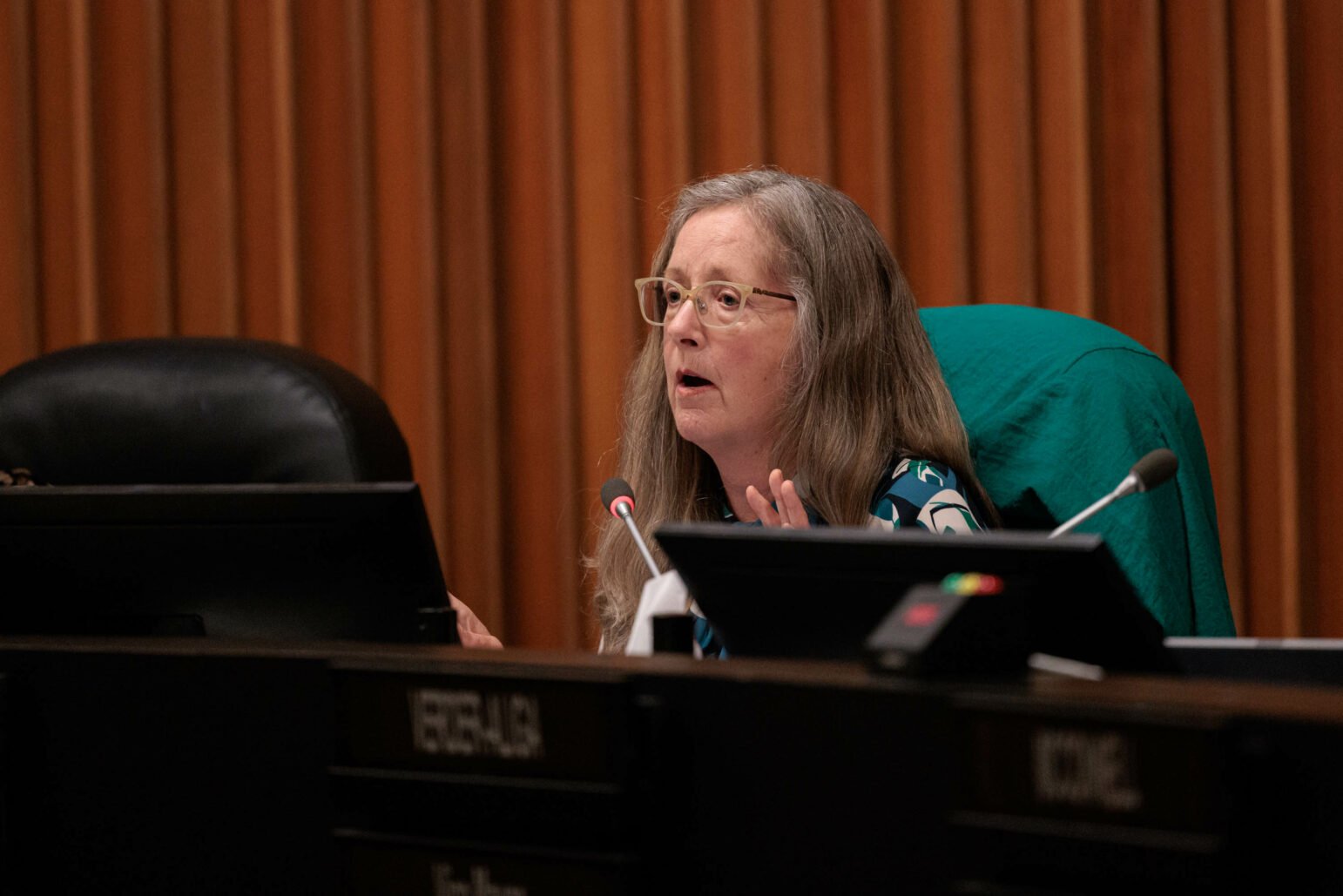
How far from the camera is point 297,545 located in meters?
1.04

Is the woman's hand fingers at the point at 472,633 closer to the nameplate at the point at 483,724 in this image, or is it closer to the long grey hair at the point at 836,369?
the long grey hair at the point at 836,369

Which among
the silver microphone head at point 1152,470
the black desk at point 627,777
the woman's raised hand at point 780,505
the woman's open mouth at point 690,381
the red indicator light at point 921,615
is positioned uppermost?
the woman's open mouth at point 690,381

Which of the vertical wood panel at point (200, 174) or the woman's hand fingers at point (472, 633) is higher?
the vertical wood panel at point (200, 174)

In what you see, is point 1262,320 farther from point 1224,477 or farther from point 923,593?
point 923,593

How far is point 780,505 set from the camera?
1.68 metres

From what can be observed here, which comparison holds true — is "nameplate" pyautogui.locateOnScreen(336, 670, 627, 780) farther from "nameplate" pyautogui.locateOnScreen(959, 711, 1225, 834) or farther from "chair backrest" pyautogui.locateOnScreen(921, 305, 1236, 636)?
"chair backrest" pyautogui.locateOnScreen(921, 305, 1236, 636)

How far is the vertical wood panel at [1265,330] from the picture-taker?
231 centimetres

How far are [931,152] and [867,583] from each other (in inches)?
72.2

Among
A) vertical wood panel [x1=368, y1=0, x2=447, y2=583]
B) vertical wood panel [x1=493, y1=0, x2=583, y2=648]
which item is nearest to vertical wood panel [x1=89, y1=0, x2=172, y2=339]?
vertical wood panel [x1=368, y1=0, x2=447, y2=583]

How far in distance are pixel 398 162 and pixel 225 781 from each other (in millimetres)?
1979

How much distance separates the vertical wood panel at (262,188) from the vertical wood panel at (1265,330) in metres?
1.68

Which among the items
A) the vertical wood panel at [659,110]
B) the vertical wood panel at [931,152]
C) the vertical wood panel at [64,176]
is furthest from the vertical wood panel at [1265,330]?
the vertical wood panel at [64,176]

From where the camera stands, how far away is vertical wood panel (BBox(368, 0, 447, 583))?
8.80 ft

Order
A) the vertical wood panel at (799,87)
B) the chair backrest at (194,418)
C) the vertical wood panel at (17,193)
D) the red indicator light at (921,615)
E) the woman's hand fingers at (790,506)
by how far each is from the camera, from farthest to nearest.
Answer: the vertical wood panel at (17,193)
the vertical wood panel at (799,87)
the chair backrest at (194,418)
the woman's hand fingers at (790,506)
the red indicator light at (921,615)
